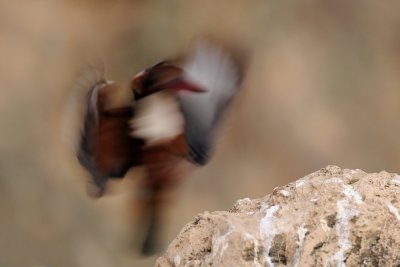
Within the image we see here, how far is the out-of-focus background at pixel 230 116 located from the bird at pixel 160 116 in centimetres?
19

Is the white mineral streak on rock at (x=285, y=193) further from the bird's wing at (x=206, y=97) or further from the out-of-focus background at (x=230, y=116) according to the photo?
the out-of-focus background at (x=230, y=116)

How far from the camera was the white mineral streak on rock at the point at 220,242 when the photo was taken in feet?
3.44

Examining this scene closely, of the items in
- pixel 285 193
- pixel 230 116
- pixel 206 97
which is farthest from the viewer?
pixel 230 116

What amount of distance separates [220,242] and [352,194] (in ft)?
0.54

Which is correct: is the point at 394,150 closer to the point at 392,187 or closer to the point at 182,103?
the point at 182,103

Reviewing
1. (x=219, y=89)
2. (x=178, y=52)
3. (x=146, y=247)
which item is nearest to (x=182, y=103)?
(x=219, y=89)

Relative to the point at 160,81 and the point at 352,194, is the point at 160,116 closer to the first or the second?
the point at 160,81

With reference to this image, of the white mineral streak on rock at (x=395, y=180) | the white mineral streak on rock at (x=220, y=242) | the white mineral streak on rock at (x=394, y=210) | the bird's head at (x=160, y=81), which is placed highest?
the bird's head at (x=160, y=81)

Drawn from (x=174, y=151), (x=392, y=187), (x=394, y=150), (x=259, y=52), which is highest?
(x=259, y=52)

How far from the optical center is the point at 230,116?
97.9 inches

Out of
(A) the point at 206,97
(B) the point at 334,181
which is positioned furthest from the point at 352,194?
(A) the point at 206,97

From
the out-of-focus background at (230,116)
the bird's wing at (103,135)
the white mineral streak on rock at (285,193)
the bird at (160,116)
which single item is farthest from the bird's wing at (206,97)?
the white mineral streak on rock at (285,193)

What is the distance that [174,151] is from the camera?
2.27 metres

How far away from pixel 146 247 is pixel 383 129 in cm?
89
